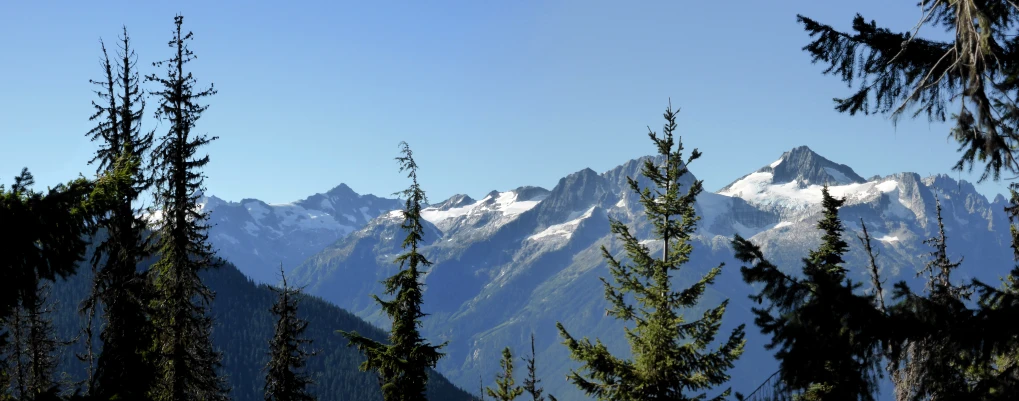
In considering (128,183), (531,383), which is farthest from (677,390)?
(128,183)

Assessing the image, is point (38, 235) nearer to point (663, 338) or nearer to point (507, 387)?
point (663, 338)

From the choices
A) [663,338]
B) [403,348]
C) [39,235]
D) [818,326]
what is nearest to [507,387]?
[403,348]

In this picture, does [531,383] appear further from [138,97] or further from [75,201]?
[75,201]

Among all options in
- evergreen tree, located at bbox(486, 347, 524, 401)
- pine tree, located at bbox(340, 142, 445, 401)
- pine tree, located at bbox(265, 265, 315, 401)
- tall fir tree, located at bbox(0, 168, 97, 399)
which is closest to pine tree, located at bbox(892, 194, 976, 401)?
tall fir tree, located at bbox(0, 168, 97, 399)

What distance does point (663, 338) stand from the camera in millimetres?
20625

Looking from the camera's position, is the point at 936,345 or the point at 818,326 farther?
the point at 936,345

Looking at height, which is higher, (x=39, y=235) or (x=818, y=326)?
(x=39, y=235)

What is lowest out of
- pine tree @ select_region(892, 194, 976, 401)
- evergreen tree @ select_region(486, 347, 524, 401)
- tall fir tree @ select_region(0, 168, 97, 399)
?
evergreen tree @ select_region(486, 347, 524, 401)

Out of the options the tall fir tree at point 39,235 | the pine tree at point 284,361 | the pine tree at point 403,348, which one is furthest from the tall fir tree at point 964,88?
the pine tree at point 284,361

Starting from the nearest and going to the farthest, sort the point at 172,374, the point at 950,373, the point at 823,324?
1. the point at 823,324
2. the point at 950,373
3. the point at 172,374

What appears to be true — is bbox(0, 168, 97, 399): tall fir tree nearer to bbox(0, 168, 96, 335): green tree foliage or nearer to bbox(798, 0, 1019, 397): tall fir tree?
bbox(0, 168, 96, 335): green tree foliage

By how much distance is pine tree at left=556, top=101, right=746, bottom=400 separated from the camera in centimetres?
2073

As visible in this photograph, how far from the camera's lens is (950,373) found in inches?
351

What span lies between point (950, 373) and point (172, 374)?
22779mm
